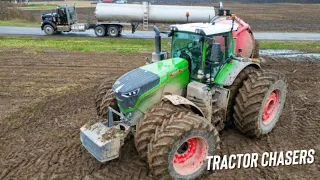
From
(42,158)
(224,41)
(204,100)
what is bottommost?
(42,158)

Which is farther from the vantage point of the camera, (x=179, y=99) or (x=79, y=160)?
(x=79, y=160)

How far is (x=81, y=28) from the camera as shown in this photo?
25.8m

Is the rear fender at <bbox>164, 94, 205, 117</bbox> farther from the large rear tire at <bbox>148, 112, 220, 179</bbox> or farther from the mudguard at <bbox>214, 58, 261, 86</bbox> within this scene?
the mudguard at <bbox>214, 58, 261, 86</bbox>

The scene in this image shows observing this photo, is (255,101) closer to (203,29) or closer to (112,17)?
(203,29)

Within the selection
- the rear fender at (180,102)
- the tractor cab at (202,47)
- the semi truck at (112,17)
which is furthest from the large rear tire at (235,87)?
the semi truck at (112,17)

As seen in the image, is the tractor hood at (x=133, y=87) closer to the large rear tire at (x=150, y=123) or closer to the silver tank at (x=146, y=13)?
the large rear tire at (x=150, y=123)

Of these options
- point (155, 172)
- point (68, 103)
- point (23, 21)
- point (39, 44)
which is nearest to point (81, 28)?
point (39, 44)

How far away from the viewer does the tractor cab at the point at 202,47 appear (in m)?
6.20

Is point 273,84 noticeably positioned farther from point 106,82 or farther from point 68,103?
point 68,103

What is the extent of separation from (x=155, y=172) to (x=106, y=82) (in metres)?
3.02

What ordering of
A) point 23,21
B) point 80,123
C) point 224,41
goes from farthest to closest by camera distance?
point 23,21 < point 80,123 < point 224,41

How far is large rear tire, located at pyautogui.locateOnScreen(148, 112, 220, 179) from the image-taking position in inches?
198

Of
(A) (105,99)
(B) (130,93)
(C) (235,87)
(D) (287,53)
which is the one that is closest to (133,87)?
(B) (130,93)

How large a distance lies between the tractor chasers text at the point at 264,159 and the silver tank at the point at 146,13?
21269 mm
